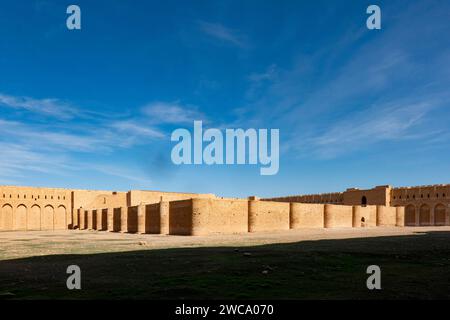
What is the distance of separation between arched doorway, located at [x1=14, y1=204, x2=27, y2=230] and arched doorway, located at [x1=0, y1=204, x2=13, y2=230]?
609mm

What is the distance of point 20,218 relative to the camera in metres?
51.8

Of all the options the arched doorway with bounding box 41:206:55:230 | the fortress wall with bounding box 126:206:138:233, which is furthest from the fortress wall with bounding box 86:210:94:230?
the fortress wall with bounding box 126:206:138:233

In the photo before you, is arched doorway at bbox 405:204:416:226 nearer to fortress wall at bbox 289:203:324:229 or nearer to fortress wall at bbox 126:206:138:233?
fortress wall at bbox 289:203:324:229

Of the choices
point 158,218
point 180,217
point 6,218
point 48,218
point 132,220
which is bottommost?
point 48,218

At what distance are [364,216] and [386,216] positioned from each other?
5854mm

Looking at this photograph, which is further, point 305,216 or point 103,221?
point 103,221

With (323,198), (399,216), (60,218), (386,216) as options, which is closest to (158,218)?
(60,218)

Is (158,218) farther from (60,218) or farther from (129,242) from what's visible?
(60,218)

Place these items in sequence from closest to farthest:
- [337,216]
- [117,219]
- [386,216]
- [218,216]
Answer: [218,216] → [337,216] → [117,219] → [386,216]

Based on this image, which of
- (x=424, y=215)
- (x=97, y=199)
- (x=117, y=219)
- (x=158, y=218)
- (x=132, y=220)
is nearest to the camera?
(x=158, y=218)

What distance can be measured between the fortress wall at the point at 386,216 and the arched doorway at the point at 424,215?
7947 millimetres

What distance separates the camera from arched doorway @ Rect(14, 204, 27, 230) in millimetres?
51406
